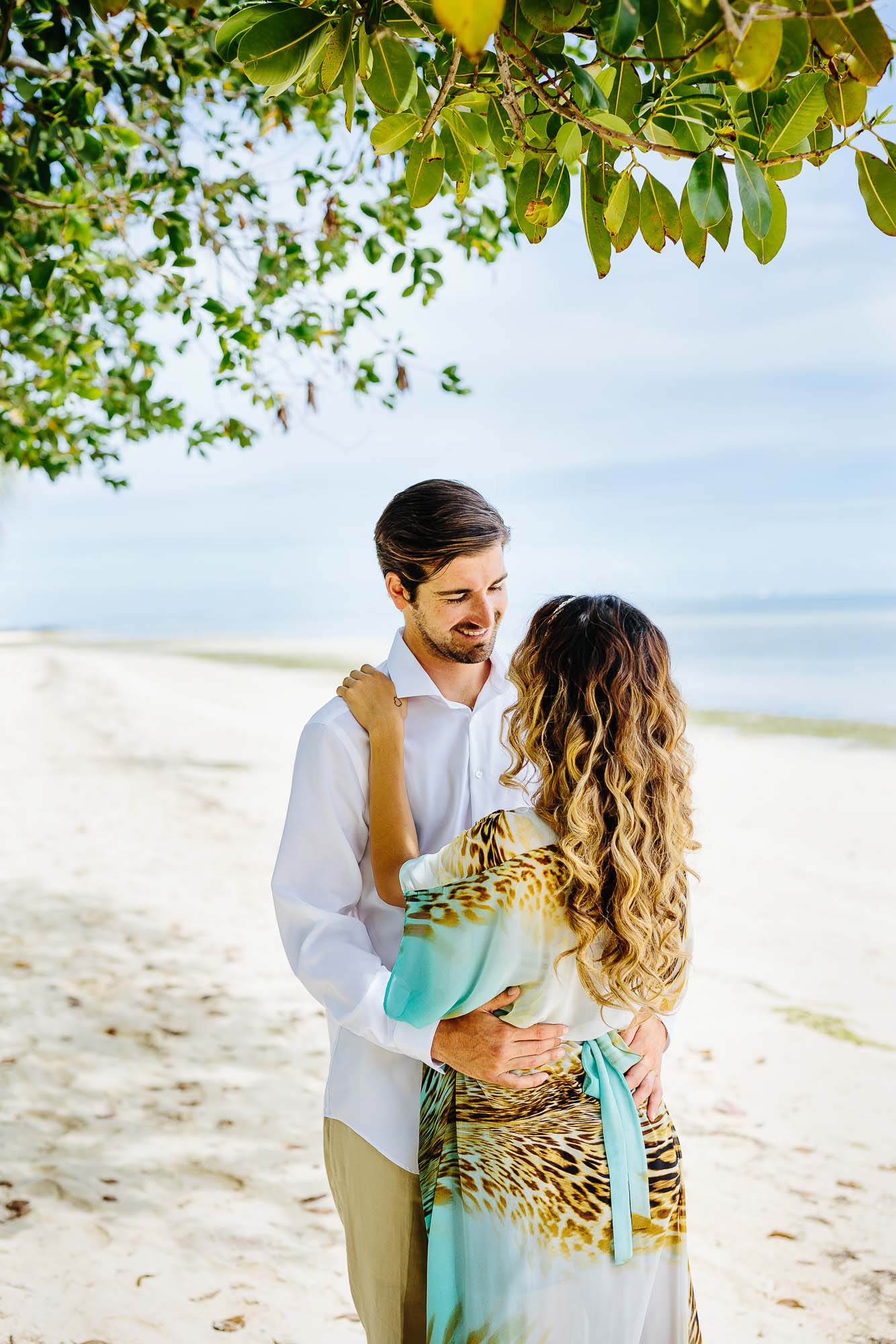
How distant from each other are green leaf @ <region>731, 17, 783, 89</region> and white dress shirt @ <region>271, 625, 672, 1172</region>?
1.34m

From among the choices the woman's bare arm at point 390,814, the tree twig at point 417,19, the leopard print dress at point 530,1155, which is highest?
the tree twig at point 417,19

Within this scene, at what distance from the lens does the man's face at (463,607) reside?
249 centimetres

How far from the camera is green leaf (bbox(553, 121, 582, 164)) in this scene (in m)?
1.46

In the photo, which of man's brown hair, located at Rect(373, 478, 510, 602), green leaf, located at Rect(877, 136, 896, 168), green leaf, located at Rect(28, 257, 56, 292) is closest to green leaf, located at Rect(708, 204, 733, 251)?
green leaf, located at Rect(877, 136, 896, 168)

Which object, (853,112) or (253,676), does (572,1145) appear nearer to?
(853,112)

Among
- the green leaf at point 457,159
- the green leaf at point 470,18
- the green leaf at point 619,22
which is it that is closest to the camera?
the green leaf at point 470,18

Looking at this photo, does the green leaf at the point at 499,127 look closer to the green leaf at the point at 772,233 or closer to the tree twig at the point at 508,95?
the tree twig at the point at 508,95

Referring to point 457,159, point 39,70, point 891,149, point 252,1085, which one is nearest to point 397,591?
point 457,159

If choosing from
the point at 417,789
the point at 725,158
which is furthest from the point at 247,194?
the point at 725,158

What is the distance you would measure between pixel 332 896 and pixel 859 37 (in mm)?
1830

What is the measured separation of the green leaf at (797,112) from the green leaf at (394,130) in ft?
1.84

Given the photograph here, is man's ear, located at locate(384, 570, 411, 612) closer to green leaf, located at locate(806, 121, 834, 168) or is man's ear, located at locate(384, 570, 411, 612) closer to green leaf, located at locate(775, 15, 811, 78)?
green leaf, located at locate(806, 121, 834, 168)

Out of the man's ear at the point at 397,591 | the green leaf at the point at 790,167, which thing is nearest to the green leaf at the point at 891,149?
the green leaf at the point at 790,167

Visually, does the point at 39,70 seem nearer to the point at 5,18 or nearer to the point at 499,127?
the point at 5,18
